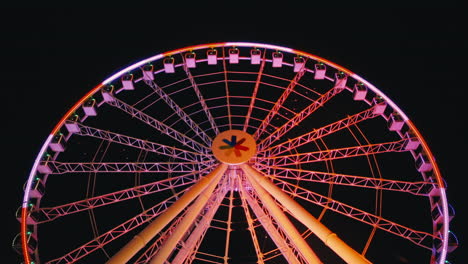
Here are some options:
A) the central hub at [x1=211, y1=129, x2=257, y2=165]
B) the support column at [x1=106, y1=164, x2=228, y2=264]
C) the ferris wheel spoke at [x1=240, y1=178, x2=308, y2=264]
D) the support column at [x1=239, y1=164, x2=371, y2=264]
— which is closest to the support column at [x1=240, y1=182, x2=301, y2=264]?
the ferris wheel spoke at [x1=240, y1=178, x2=308, y2=264]

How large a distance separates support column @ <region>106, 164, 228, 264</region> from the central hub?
0.46 metres

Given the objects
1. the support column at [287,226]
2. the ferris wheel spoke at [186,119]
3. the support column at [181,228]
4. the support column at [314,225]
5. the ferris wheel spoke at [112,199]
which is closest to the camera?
the support column at [314,225]

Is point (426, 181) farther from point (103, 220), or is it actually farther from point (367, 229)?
point (103, 220)

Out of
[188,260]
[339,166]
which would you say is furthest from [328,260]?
[188,260]

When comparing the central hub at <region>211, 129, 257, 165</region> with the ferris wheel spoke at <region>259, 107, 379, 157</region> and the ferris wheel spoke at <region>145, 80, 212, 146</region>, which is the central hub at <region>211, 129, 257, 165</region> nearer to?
the ferris wheel spoke at <region>259, 107, 379, 157</region>

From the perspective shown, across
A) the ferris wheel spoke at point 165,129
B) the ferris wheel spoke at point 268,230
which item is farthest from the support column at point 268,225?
the ferris wheel spoke at point 165,129

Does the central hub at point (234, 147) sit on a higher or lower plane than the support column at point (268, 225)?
higher

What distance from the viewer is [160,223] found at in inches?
564

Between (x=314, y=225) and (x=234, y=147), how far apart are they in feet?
17.7

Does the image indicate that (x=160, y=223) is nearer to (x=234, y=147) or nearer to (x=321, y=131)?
(x=234, y=147)

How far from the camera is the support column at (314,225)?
13.0 meters

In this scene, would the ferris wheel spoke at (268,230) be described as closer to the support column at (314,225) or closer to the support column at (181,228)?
the support column at (314,225)

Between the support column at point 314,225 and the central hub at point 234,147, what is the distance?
0.48 m

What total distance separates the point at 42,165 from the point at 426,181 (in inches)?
632
